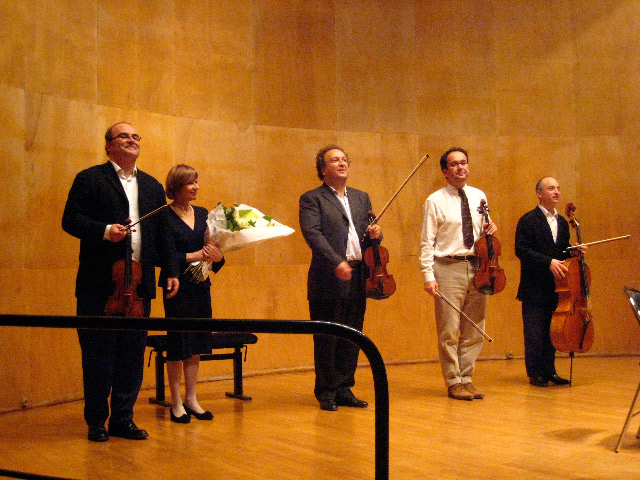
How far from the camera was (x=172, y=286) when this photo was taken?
4078 millimetres

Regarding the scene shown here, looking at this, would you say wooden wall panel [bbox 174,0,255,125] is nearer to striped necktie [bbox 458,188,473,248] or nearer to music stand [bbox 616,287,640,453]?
striped necktie [bbox 458,188,473,248]

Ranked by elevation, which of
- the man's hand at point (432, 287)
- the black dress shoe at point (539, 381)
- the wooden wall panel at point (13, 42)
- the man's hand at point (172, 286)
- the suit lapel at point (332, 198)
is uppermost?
the wooden wall panel at point (13, 42)

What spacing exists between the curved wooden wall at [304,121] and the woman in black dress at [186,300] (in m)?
1.17

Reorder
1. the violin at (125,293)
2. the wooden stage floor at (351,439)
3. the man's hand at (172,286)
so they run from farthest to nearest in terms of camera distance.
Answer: the man's hand at (172,286) → the violin at (125,293) → the wooden stage floor at (351,439)

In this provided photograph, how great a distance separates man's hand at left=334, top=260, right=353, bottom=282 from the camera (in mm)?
4371

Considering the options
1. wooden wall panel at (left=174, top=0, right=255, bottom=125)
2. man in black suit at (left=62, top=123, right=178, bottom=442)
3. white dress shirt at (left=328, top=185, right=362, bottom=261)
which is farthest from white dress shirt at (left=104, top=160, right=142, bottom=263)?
wooden wall panel at (left=174, top=0, right=255, bottom=125)

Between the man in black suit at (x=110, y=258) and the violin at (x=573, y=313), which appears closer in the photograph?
the man in black suit at (x=110, y=258)

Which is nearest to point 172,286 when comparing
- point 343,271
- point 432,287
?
point 343,271

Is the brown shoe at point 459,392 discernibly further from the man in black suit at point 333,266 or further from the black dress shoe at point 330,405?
the black dress shoe at point 330,405

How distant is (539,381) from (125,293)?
3.15 metres

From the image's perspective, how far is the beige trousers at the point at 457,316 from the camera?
490cm

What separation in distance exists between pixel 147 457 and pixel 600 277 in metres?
5.12

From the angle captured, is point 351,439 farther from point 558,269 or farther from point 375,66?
point 375,66

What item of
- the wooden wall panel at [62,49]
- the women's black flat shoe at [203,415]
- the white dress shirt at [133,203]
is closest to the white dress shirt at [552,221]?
the women's black flat shoe at [203,415]
